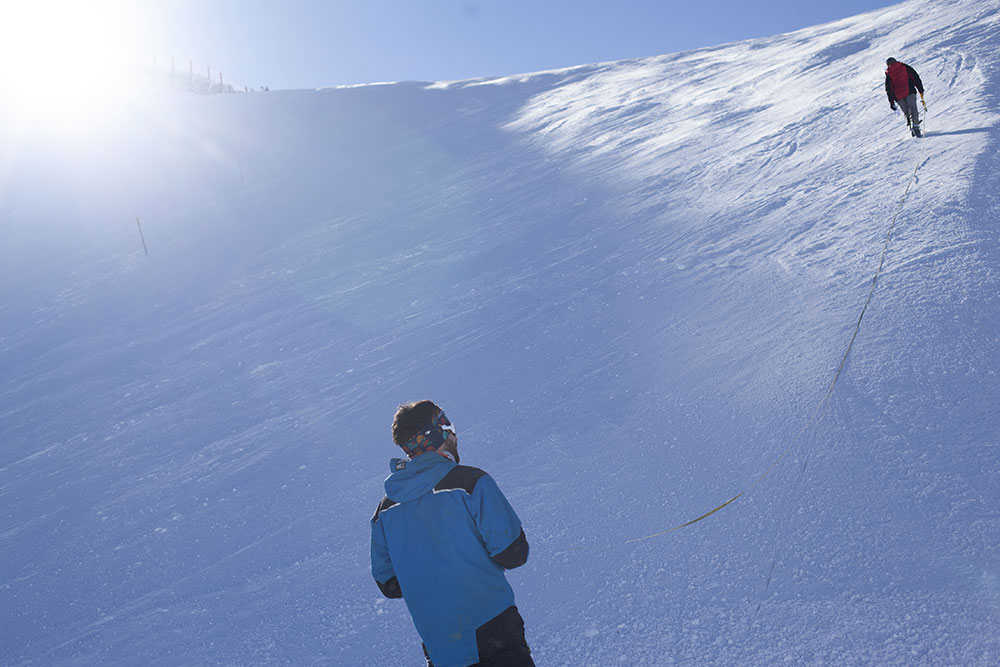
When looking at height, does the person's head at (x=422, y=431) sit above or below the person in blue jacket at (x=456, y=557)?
above

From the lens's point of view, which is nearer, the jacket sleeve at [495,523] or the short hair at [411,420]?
the jacket sleeve at [495,523]

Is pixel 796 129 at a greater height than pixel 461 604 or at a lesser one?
greater

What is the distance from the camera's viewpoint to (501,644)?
2326 mm

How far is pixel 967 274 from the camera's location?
19.4 feet

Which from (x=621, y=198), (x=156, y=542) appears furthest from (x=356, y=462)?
(x=621, y=198)

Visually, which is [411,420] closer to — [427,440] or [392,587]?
[427,440]

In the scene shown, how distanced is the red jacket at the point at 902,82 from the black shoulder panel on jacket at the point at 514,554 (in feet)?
34.7

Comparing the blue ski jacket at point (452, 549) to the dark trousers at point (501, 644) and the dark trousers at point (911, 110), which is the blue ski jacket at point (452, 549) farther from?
the dark trousers at point (911, 110)

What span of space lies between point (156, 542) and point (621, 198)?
28.3 ft

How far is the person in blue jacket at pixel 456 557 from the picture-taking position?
7.57 ft

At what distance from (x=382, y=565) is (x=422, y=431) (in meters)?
0.50

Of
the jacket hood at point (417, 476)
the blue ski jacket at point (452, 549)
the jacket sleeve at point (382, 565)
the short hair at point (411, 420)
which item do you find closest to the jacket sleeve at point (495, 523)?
the blue ski jacket at point (452, 549)

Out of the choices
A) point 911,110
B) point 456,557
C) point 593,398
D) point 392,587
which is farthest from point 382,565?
point 911,110

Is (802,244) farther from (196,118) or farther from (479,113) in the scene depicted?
(196,118)
